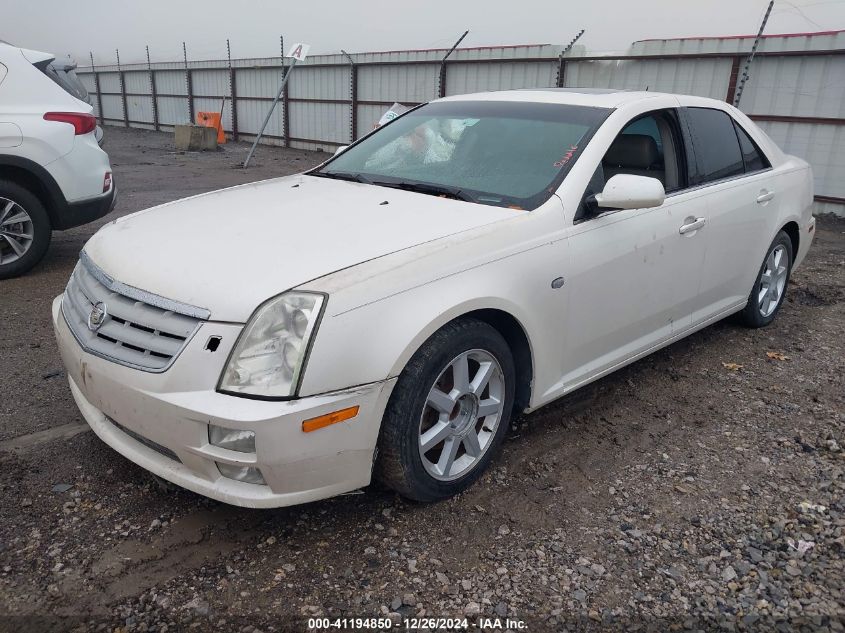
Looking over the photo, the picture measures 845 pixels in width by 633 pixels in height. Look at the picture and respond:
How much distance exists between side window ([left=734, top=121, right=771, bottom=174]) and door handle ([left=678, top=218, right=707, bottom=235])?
85cm

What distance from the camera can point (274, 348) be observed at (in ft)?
7.24

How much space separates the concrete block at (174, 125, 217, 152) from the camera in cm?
1856

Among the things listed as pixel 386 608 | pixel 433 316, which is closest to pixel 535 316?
pixel 433 316

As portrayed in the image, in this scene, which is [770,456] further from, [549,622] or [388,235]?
[388,235]

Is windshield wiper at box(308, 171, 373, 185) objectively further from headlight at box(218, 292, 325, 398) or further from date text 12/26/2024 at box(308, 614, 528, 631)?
date text 12/26/2024 at box(308, 614, 528, 631)

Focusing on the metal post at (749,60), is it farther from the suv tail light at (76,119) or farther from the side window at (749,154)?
the suv tail light at (76,119)

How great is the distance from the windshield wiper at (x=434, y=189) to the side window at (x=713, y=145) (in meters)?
1.49

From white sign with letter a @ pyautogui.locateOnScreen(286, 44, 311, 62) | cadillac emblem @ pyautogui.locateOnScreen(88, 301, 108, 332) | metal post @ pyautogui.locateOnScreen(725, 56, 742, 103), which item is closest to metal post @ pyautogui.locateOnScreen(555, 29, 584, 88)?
metal post @ pyautogui.locateOnScreen(725, 56, 742, 103)

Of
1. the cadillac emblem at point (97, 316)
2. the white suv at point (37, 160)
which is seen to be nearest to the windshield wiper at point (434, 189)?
the cadillac emblem at point (97, 316)

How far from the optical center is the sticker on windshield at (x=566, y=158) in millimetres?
3133

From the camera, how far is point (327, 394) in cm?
220

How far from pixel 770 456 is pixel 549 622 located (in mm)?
1651

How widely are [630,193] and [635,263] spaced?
1.50 ft

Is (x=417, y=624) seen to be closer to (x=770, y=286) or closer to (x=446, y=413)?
(x=446, y=413)
